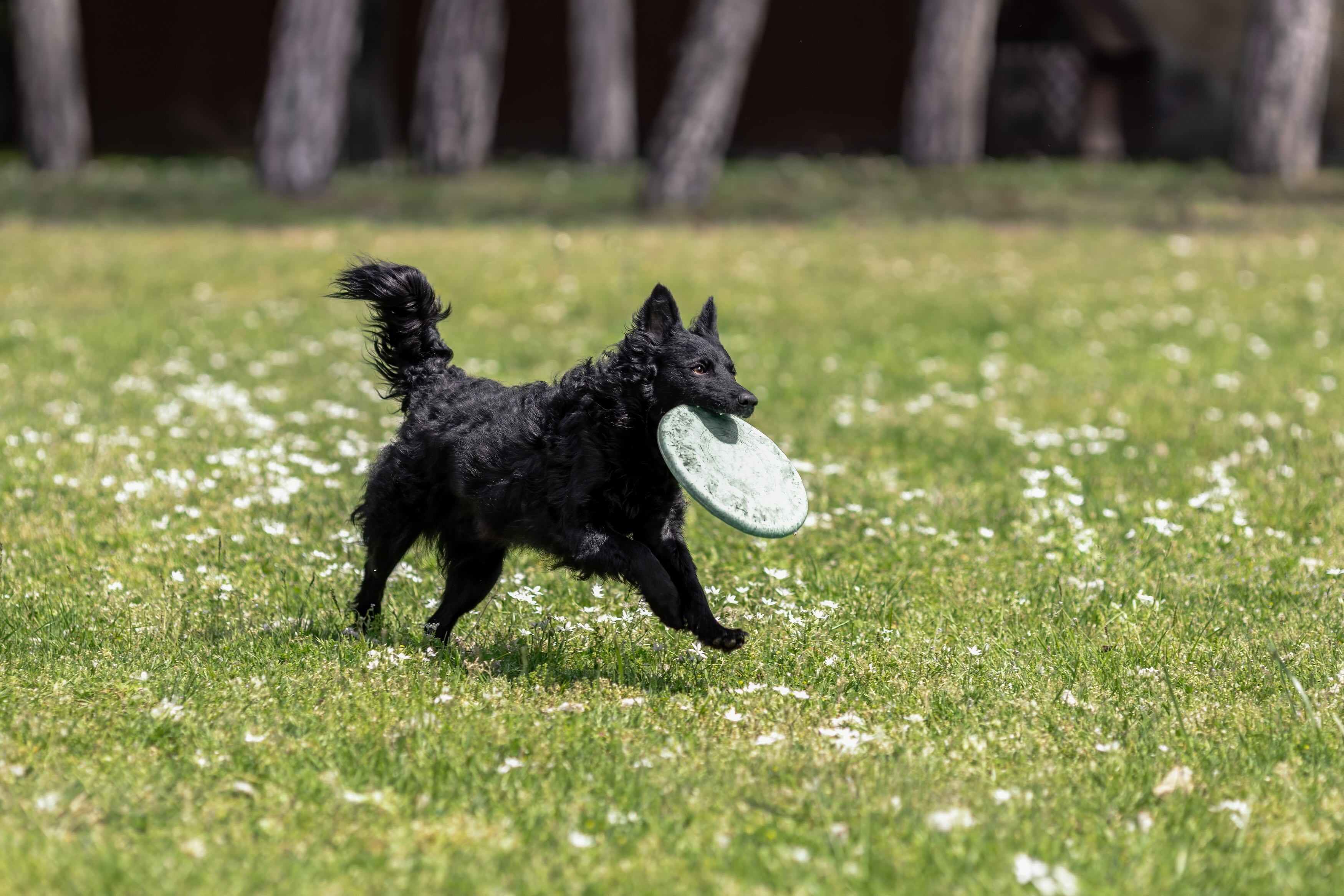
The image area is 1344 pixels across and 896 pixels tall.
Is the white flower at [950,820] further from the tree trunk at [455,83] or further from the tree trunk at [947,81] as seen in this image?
the tree trunk at [455,83]

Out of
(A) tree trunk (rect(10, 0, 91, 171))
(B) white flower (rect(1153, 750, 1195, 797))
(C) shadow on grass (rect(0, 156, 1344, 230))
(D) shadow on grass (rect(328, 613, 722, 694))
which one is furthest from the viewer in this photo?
(A) tree trunk (rect(10, 0, 91, 171))

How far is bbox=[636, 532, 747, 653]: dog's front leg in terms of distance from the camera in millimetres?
5512

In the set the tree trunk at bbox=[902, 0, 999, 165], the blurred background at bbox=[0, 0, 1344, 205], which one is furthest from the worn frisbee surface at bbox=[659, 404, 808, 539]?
the tree trunk at bbox=[902, 0, 999, 165]

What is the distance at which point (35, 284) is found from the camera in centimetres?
1591

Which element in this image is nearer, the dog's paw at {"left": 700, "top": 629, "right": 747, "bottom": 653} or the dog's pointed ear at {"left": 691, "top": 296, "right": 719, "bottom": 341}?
the dog's paw at {"left": 700, "top": 629, "right": 747, "bottom": 653}

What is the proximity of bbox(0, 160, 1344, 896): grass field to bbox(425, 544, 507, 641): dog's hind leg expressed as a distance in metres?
0.10

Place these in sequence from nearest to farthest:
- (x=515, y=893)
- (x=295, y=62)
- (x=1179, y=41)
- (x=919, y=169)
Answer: (x=515, y=893)
(x=295, y=62)
(x=919, y=169)
(x=1179, y=41)

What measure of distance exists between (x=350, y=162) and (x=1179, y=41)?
14.4 m

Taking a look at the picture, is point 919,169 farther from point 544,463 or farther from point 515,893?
point 515,893

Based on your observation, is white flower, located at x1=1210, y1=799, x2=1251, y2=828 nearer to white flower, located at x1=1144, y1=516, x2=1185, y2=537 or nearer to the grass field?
the grass field

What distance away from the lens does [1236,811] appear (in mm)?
4430

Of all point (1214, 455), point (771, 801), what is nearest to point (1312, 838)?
point (771, 801)

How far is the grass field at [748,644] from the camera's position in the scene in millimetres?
4156

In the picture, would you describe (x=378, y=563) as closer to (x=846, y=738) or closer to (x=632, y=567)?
(x=632, y=567)
